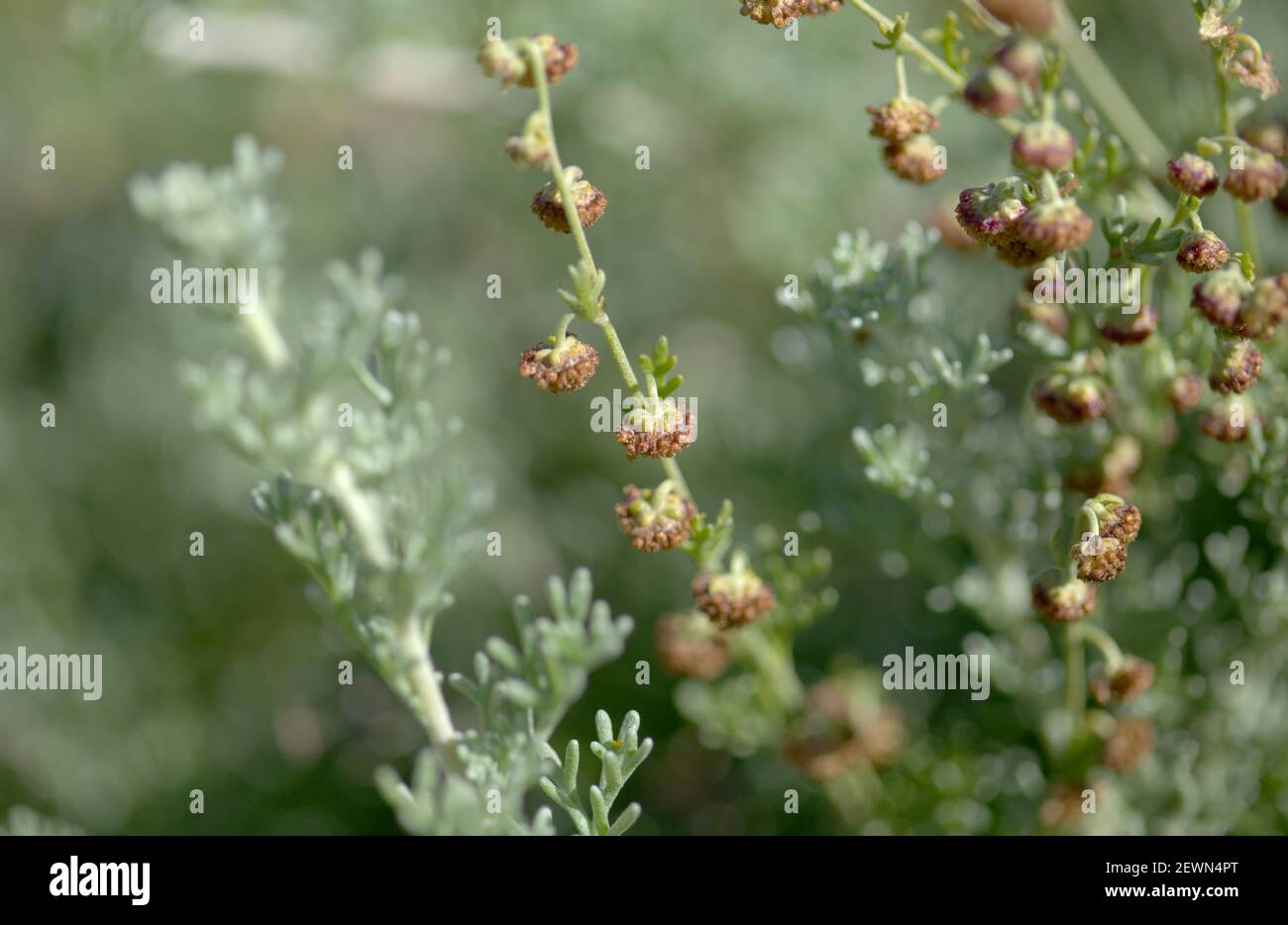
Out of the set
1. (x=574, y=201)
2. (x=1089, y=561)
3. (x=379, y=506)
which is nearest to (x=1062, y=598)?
(x=1089, y=561)

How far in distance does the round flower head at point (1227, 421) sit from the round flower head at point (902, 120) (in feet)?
1.75

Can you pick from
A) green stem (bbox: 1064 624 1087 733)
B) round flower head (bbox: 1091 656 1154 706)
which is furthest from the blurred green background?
round flower head (bbox: 1091 656 1154 706)

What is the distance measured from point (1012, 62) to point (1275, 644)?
1.27 m

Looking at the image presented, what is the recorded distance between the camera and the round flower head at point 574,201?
4.50ft

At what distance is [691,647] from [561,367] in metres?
0.68

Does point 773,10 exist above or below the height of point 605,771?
above

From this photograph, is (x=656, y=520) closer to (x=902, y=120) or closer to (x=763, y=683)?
(x=902, y=120)

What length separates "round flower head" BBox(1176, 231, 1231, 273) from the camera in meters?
1.29

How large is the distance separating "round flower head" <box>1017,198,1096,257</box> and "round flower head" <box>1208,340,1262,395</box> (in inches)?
10.8

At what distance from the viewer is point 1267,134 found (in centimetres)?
152

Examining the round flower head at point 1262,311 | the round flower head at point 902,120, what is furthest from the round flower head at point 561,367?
the round flower head at point 1262,311

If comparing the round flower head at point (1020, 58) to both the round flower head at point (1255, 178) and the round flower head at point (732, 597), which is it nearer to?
the round flower head at point (1255, 178)
